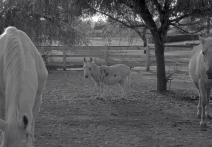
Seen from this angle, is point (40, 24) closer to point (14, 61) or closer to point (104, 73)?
point (104, 73)

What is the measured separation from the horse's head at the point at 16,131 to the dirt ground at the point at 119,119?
9.97 ft

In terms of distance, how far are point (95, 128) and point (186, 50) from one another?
20.7 m

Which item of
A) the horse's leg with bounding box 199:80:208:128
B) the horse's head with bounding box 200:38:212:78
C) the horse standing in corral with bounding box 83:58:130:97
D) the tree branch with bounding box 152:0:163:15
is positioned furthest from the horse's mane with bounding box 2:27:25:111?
the tree branch with bounding box 152:0:163:15

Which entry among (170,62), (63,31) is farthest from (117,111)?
(170,62)

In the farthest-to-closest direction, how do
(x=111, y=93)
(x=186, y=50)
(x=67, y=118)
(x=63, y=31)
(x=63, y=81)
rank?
(x=186, y=50) < (x=63, y=31) < (x=63, y=81) < (x=111, y=93) < (x=67, y=118)

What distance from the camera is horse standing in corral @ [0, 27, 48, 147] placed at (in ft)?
12.6

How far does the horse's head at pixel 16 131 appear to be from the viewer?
3811 mm

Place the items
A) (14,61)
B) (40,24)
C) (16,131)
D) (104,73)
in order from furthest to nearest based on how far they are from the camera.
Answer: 1. (40,24)
2. (104,73)
3. (14,61)
4. (16,131)

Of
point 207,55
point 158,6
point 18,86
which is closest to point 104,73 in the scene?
point 158,6

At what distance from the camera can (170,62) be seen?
22391mm

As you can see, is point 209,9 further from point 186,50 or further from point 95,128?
point 186,50

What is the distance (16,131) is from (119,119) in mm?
5182

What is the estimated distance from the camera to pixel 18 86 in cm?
461

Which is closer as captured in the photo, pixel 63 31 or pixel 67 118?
pixel 67 118
